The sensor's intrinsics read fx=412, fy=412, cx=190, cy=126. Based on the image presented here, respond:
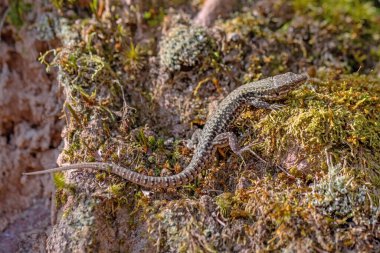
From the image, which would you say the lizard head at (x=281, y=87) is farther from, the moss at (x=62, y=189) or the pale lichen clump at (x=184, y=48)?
the moss at (x=62, y=189)

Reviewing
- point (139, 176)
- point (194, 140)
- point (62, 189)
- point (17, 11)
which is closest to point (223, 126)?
point (194, 140)

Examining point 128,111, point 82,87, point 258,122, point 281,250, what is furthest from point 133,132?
point 281,250

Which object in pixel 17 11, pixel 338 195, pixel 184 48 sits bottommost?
pixel 338 195

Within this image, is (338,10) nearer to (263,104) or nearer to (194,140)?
(263,104)

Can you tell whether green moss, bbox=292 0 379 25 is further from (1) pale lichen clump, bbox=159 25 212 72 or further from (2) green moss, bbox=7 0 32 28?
(2) green moss, bbox=7 0 32 28

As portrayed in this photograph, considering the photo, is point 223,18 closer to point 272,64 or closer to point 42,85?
point 272,64

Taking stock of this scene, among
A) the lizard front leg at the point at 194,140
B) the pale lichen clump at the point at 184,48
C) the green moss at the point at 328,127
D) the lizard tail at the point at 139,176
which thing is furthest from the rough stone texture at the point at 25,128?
the green moss at the point at 328,127

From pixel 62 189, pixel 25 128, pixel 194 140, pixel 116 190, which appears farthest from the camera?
pixel 25 128
